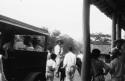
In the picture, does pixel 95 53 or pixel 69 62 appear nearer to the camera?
pixel 95 53

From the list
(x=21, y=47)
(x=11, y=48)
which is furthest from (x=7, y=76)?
(x=21, y=47)

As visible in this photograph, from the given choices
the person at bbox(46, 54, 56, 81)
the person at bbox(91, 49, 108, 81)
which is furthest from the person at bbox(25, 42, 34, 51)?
the person at bbox(91, 49, 108, 81)

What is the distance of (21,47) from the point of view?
29.5 ft

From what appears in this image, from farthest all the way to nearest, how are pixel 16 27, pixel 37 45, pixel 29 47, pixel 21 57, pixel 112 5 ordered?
pixel 112 5, pixel 37 45, pixel 29 47, pixel 21 57, pixel 16 27

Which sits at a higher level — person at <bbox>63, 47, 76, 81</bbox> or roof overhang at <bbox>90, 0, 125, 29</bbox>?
roof overhang at <bbox>90, 0, 125, 29</bbox>

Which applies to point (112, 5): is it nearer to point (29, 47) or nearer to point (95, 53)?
point (29, 47)

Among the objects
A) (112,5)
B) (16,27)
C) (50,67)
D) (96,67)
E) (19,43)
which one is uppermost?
(112,5)

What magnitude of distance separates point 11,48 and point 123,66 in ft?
9.32

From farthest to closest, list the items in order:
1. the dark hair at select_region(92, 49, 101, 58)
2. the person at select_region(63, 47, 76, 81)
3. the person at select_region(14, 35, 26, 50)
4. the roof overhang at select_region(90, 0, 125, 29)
Result: the roof overhang at select_region(90, 0, 125, 29) → the person at select_region(63, 47, 76, 81) → the person at select_region(14, 35, 26, 50) → the dark hair at select_region(92, 49, 101, 58)

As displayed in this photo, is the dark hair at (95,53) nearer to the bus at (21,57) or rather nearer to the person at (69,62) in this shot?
the bus at (21,57)

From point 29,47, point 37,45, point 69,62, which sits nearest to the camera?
point 29,47

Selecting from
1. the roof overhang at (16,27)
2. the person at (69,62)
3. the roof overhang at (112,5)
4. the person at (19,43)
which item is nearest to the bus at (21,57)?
the roof overhang at (16,27)

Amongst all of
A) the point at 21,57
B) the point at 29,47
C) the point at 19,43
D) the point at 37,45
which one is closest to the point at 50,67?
the point at 37,45

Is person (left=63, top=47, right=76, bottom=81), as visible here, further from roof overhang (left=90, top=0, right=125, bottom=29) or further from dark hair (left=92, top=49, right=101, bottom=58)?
dark hair (left=92, top=49, right=101, bottom=58)
